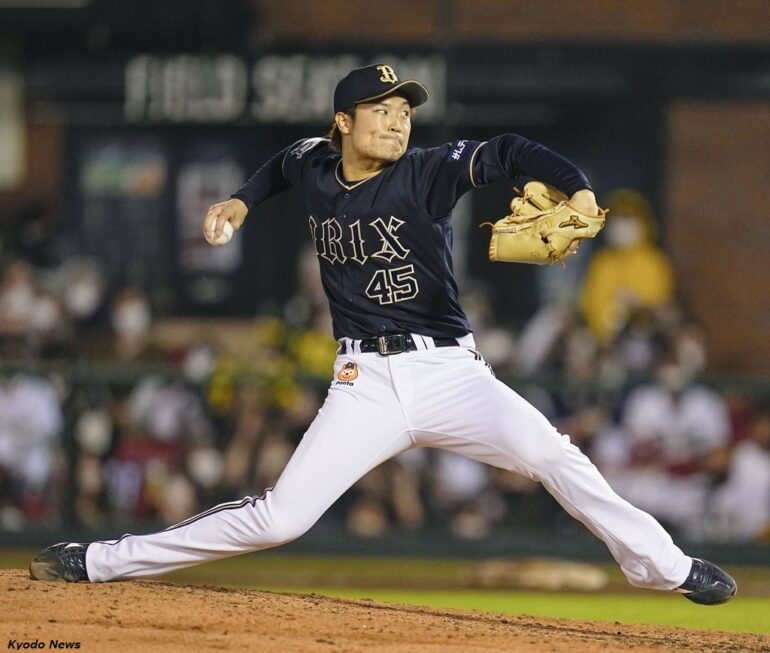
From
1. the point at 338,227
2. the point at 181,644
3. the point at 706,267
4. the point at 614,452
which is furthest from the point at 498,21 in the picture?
the point at 181,644

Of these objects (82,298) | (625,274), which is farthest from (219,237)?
(82,298)

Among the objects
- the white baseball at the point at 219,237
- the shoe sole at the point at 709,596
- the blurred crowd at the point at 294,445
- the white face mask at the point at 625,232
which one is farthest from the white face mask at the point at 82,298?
the shoe sole at the point at 709,596

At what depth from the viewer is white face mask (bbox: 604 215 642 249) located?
34.6ft

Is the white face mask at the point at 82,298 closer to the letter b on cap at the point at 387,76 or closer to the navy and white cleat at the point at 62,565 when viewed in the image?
the navy and white cleat at the point at 62,565

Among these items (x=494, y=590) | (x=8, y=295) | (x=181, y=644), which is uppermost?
(x=8, y=295)

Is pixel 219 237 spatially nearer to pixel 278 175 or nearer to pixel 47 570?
pixel 278 175

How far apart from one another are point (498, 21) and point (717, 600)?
838 cm

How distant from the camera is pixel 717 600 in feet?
15.2

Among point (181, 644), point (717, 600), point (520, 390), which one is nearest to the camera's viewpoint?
point (181, 644)

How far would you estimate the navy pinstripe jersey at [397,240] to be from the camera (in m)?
4.55

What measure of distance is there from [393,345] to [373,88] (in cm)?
84

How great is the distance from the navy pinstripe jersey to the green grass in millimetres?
1843

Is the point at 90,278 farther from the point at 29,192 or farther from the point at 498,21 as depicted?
the point at 498,21

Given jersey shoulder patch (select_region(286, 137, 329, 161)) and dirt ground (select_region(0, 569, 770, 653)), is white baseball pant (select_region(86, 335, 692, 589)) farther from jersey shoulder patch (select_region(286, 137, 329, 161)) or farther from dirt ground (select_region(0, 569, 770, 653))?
jersey shoulder patch (select_region(286, 137, 329, 161))
